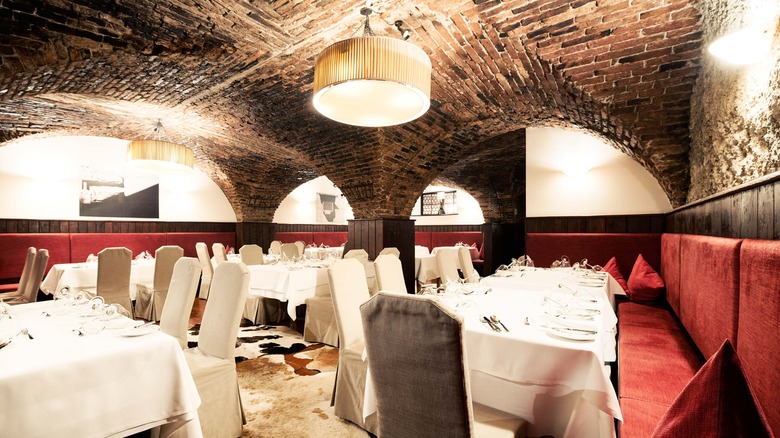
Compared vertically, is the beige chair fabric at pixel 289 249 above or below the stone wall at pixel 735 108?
below

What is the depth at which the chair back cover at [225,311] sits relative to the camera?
2.15 metres

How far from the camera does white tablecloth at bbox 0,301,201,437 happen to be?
133cm

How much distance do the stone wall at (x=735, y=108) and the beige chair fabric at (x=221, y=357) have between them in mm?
3091

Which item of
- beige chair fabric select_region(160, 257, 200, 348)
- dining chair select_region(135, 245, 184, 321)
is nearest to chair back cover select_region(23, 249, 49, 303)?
dining chair select_region(135, 245, 184, 321)

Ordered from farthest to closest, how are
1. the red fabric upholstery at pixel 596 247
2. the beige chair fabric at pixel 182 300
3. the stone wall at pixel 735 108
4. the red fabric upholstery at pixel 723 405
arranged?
1. the red fabric upholstery at pixel 596 247
2. the beige chair fabric at pixel 182 300
3. the stone wall at pixel 735 108
4. the red fabric upholstery at pixel 723 405

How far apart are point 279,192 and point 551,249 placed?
7.21 m

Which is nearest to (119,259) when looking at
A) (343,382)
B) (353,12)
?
(343,382)

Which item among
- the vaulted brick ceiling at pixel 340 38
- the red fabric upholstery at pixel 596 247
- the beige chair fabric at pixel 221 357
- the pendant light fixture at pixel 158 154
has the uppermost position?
the vaulted brick ceiling at pixel 340 38

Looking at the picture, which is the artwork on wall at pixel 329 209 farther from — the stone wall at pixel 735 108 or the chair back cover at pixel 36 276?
the stone wall at pixel 735 108

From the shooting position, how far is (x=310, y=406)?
2609mm

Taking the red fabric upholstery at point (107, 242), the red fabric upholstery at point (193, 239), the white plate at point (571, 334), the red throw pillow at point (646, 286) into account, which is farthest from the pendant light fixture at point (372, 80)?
the red fabric upholstery at point (193, 239)

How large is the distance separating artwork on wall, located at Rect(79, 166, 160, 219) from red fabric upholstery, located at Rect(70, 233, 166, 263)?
1.77ft

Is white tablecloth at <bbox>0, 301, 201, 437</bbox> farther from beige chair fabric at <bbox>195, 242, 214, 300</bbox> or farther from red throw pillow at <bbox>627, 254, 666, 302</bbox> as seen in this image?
red throw pillow at <bbox>627, 254, 666, 302</bbox>

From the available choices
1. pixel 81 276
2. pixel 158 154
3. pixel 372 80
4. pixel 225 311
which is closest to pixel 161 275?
pixel 81 276
